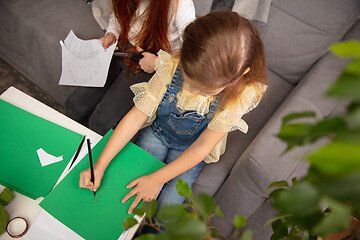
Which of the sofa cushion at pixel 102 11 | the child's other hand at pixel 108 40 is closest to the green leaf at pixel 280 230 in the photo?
the child's other hand at pixel 108 40

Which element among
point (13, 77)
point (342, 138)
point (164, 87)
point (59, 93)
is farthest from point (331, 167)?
point (13, 77)

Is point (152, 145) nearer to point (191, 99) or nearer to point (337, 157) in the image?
point (191, 99)

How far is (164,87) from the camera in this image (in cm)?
94

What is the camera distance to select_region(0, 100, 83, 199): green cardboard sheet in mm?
781

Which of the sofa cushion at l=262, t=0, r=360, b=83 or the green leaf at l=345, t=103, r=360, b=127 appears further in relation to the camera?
the sofa cushion at l=262, t=0, r=360, b=83

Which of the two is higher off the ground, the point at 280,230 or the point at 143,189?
the point at 280,230

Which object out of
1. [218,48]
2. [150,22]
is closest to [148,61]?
[150,22]

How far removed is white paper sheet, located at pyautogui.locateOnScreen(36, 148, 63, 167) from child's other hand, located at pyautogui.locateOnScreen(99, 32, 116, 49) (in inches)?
22.1

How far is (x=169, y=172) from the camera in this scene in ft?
2.88

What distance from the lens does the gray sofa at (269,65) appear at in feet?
3.43

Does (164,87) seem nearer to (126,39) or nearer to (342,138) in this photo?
(126,39)

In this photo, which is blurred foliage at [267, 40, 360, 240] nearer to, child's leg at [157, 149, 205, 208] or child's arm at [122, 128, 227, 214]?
child's arm at [122, 128, 227, 214]

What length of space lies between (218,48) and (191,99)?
11.3 inches

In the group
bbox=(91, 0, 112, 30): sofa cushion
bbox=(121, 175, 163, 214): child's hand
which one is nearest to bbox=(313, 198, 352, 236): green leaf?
bbox=(121, 175, 163, 214): child's hand
